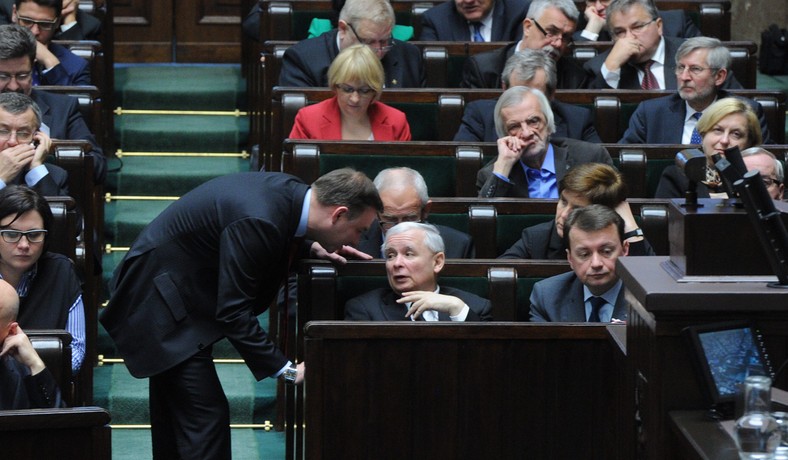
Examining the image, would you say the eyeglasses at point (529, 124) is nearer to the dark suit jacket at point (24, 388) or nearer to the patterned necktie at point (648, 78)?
the patterned necktie at point (648, 78)

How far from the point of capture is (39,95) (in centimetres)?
398

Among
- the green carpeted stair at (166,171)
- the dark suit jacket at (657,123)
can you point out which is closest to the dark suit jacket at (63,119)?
the green carpeted stair at (166,171)

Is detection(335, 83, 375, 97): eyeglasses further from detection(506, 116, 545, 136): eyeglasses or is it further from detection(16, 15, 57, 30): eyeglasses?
detection(16, 15, 57, 30): eyeglasses

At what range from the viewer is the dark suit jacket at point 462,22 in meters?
4.91

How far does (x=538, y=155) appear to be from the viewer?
3.79 metres

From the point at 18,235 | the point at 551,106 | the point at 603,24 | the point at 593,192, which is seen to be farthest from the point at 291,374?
the point at 603,24

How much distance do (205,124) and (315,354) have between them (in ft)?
9.63

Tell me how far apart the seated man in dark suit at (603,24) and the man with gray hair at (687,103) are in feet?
2.46

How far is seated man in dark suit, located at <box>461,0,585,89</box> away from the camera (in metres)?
4.47

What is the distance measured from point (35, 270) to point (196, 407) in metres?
0.51

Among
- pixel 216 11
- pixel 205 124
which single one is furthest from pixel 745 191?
pixel 216 11

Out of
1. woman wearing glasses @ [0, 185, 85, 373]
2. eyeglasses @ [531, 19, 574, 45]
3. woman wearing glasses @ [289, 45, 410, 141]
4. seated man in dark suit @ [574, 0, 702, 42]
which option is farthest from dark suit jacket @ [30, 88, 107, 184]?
seated man in dark suit @ [574, 0, 702, 42]

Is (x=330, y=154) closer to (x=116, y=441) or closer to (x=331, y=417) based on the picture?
(x=116, y=441)

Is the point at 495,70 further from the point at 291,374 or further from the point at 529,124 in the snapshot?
the point at 291,374
